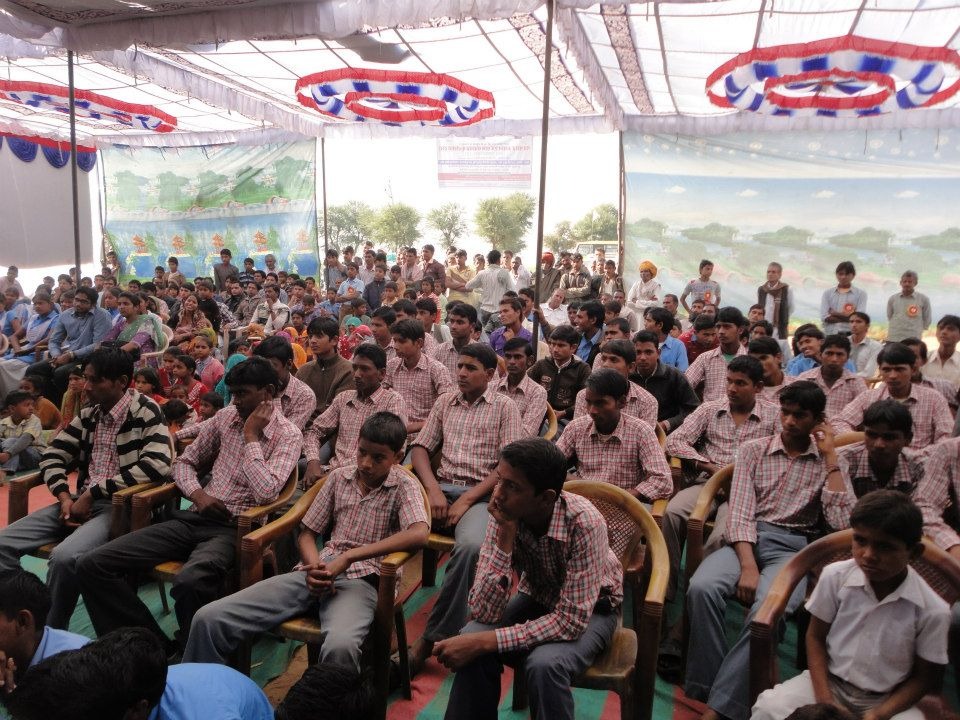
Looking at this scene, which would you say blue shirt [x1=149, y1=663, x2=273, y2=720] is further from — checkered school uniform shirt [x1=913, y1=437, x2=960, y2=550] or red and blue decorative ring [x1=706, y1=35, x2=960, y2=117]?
red and blue decorative ring [x1=706, y1=35, x2=960, y2=117]

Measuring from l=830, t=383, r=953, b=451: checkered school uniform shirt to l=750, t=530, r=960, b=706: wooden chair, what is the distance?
1628mm

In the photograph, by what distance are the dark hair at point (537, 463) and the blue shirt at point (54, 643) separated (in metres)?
1.34

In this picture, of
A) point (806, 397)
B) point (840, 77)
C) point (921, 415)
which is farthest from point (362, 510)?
point (840, 77)

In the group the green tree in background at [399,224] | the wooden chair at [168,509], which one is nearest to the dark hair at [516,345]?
the wooden chair at [168,509]

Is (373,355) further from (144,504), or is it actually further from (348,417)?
(144,504)

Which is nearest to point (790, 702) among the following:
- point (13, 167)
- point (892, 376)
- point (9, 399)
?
point (892, 376)

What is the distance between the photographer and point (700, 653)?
260 cm

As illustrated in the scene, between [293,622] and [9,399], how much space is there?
441cm

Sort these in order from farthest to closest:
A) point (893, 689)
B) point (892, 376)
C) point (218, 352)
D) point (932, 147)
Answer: point (932, 147), point (218, 352), point (892, 376), point (893, 689)

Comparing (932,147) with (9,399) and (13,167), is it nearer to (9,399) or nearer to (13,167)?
(9,399)

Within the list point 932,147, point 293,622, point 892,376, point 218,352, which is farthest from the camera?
point 932,147

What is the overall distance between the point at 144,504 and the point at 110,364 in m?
0.67

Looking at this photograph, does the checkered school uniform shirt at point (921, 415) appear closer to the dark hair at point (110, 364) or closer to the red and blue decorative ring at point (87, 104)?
the dark hair at point (110, 364)

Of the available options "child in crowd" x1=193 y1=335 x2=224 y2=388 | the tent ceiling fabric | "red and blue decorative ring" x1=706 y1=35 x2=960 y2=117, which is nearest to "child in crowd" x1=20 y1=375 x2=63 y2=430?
"child in crowd" x1=193 y1=335 x2=224 y2=388
